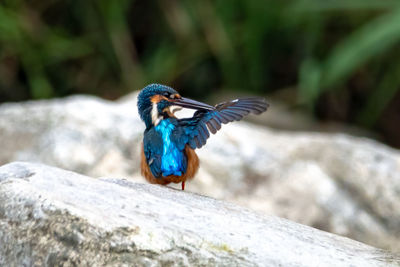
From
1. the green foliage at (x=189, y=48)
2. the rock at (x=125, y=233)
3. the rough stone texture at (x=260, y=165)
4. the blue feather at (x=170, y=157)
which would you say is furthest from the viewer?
the green foliage at (x=189, y=48)

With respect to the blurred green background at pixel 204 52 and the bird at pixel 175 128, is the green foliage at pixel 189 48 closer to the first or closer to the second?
the blurred green background at pixel 204 52

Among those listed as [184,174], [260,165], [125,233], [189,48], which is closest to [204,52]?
[189,48]

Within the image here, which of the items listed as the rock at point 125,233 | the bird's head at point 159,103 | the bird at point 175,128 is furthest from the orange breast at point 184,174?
the rock at point 125,233

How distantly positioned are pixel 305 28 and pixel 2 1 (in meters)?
3.45

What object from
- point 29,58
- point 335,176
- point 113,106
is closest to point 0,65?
point 29,58

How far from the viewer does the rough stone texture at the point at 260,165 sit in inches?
181

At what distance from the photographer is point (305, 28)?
788 centimetres

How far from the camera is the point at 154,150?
326cm

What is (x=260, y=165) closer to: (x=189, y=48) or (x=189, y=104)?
(x=189, y=104)

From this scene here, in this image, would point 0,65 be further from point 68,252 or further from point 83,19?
point 68,252

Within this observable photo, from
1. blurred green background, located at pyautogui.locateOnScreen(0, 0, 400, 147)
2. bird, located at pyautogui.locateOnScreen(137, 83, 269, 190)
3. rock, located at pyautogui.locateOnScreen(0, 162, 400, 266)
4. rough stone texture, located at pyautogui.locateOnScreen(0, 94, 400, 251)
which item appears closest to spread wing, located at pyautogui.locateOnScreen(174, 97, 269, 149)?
bird, located at pyautogui.locateOnScreen(137, 83, 269, 190)

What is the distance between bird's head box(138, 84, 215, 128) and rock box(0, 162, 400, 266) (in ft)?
2.08

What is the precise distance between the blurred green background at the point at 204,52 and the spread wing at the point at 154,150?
172 inches

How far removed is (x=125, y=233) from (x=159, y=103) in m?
1.07
